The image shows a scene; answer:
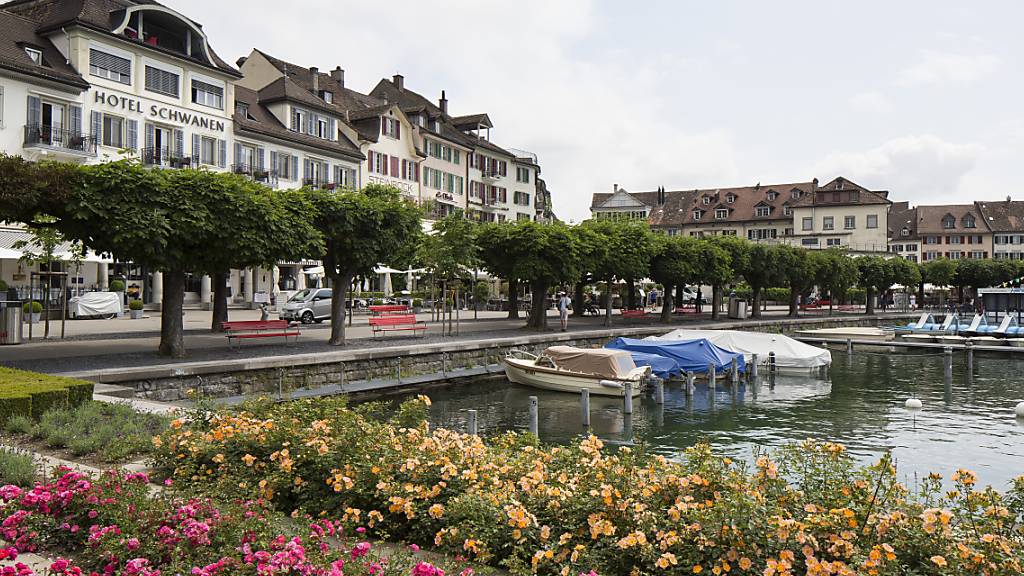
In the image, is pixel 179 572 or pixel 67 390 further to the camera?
pixel 67 390

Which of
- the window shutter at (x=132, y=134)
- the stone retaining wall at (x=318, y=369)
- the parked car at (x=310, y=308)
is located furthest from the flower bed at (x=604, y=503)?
the window shutter at (x=132, y=134)

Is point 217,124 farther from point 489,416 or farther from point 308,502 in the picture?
point 308,502

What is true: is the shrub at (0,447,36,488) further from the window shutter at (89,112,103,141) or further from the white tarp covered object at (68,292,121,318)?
the window shutter at (89,112,103,141)

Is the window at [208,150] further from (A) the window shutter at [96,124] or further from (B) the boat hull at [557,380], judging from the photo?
(B) the boat hull at [557,380]

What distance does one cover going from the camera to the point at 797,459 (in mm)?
7770

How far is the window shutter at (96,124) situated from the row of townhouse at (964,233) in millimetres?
112818

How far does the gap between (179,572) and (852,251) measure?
302 feet

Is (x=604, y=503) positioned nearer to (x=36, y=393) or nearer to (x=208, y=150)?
(x=36, y=393)

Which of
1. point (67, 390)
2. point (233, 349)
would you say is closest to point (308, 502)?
point (67, 390)

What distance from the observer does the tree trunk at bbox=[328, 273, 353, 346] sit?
28.0 metres

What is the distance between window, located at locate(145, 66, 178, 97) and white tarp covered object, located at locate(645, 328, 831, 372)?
102ft

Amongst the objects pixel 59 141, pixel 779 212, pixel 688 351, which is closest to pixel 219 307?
pixel 59 141

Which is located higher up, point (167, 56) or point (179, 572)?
point (167, 56)

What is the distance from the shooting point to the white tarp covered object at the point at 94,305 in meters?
37.2
